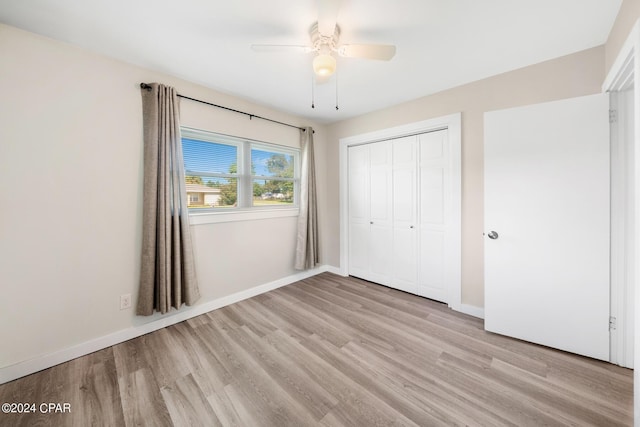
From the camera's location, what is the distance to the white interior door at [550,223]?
1.73m

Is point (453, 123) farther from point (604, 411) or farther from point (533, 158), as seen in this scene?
point (604, 411)

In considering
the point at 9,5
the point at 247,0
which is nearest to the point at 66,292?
the point at 9,5

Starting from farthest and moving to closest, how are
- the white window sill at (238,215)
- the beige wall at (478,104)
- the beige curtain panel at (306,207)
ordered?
the beige curtain panel at (306,207)
the white window sill at (238,215)
the beige wall at (478,104)

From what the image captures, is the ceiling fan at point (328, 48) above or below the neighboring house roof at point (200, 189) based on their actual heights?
above

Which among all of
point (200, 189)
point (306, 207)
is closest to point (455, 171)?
point (306, 207)

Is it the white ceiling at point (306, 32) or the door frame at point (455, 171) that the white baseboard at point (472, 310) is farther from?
the white ceiling at point (306, 32)

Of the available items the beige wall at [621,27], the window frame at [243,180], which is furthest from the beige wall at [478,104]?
the window frame at [243,180]

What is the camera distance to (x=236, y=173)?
2889 mm

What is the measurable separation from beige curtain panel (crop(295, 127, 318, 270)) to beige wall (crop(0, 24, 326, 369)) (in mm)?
1588

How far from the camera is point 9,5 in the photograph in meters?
1.43

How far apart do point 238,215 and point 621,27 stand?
11.1 ft

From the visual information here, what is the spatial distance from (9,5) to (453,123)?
3.49m

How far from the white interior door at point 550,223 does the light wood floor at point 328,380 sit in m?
0.24

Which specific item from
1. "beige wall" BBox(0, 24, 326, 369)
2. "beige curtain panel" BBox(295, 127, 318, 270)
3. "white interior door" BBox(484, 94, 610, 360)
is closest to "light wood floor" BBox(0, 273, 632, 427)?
"white interior door" BBox(484, 94, 610, 360)
